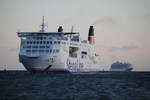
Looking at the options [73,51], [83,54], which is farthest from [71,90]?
[83,54]

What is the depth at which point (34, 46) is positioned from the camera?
332 feet

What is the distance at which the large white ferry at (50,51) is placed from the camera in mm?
96812

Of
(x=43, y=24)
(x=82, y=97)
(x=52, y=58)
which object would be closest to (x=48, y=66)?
(x=52, y=58)

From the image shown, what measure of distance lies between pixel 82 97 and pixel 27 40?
56.9 m

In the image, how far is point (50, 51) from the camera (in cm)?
9850

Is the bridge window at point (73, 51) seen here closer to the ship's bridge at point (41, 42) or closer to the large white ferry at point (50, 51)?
the large white ferry at point (50, 51)

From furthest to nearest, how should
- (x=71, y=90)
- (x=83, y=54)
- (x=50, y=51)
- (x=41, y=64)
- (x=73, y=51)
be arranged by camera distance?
1. (x=83, y=54)
2. (x=73, y=51)
3. (x=50, y=51)
4. (x=41, y=64)
5. (x=71, y=90)

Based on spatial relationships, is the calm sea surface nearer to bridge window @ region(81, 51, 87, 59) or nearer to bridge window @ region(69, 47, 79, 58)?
bridge window @ region(69, 47, 79, 58)

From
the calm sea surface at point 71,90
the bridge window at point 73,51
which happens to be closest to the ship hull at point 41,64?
the bridge window at point 73,51

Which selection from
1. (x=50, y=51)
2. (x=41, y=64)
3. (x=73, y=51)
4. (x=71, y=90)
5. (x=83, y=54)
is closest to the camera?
(x=71, y=90)

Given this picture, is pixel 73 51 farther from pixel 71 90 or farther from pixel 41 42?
pixel 71 90

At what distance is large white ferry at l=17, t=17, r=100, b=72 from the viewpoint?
96.8 meters

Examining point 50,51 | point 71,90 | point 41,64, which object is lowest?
point 71,90

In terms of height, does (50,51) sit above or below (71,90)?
above
